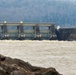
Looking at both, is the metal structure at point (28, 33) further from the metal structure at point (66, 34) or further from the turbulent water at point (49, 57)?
the turbulent water at point (49, 57)

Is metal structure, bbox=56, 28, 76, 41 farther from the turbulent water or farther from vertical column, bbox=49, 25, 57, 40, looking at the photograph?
the turbulent water

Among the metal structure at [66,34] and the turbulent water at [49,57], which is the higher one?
the turbulent water at [49,57]

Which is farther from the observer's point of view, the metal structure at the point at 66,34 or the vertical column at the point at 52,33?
the metal structure at the point at 66,34

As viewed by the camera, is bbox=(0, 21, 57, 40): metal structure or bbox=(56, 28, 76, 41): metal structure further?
bbox=(56, 28, 76, 41): metal structure

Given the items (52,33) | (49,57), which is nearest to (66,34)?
(52,33)

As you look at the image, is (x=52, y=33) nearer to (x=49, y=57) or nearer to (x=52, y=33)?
(x=52, y=33)

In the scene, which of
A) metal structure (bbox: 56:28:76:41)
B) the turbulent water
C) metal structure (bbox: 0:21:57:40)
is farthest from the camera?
metal structure (bbox: 56:28:76:41)

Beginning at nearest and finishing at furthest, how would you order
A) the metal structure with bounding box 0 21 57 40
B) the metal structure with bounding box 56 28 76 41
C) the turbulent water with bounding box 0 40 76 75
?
the turbulent water with bounding box 0 40 76 75
the metal structure with bounding box 0 21 57 40
the metal structure with bounding box 56 28 76 41

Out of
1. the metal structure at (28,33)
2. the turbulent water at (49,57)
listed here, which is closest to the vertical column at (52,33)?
the metal structure at (28,33)

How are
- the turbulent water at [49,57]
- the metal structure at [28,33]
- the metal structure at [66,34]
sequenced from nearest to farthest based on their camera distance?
the turbulent water at [49,57] < the metal structure at [28,33] < the metal structure at [66,34]

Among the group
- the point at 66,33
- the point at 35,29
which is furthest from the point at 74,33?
the point at 35,29

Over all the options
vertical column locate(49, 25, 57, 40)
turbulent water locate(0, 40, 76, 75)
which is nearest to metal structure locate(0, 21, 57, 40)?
vertical column locate(49, 25, 57, 40)

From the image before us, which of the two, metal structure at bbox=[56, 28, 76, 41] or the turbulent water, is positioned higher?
the turbulent water

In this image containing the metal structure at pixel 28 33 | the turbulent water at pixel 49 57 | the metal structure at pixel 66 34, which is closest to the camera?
the turbulent water at pixel 49 57
